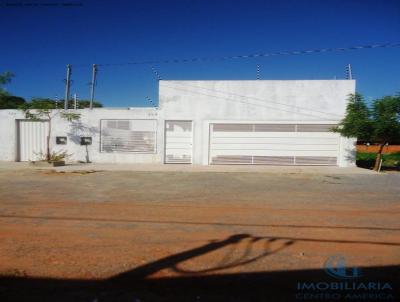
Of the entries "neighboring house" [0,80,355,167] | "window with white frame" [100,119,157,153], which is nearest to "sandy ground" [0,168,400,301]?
"neighboring house" [0,80,355,167]

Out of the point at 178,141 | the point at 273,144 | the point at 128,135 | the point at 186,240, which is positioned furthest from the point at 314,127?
the point at 186,240

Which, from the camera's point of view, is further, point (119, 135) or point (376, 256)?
point (119, 135)

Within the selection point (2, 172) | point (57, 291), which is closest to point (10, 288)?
point (57, 291)

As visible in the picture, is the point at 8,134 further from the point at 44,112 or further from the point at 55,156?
the point at 55,156

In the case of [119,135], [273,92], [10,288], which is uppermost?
[273,92]

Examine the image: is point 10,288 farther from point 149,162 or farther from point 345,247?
point 149,162

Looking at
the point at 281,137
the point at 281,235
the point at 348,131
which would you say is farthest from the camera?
the point at 281,137

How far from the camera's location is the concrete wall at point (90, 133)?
18219mm

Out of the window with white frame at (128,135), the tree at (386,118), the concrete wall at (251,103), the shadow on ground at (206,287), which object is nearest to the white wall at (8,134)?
the window with white frame at (128,135)

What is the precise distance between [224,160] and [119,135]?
18.6 feet

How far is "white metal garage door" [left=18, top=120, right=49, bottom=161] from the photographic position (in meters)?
19.1

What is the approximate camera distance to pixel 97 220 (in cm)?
649

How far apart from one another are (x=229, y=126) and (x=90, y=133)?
7.35m

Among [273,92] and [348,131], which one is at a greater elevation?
[273,92]
